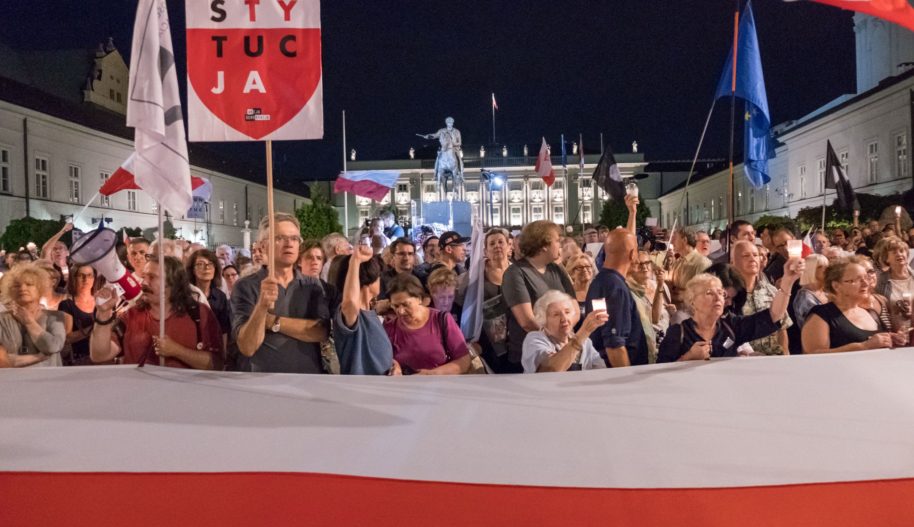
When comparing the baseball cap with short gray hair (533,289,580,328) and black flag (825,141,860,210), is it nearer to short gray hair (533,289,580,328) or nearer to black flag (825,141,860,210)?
short gray hair (533,289,580,328)

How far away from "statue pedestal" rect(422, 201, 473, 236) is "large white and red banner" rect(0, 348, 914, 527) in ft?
112

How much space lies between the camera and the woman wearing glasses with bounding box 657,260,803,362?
4168 millimetres

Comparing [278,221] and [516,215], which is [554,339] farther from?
[516,215]

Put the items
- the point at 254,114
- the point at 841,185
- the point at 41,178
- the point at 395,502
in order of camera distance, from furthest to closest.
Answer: the point at 41,178 → the point at 841,185 → the point at 254,114 → the point at 395,502

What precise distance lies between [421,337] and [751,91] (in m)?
6.16

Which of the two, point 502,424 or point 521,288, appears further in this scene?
point 521,288

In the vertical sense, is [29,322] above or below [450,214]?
below

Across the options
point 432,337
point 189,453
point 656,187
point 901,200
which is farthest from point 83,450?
point 656,187

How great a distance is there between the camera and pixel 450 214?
37.5 m

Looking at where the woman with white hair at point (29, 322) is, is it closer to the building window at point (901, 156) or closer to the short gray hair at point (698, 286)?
the short gray hair at point (698, 286)

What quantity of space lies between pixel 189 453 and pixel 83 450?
0.34m


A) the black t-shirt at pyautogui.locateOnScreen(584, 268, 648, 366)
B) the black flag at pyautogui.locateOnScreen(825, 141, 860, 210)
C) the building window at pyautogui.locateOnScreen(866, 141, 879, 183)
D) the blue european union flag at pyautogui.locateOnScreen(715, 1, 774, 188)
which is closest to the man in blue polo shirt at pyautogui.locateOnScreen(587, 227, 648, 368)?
the black t-shirt at pyautogui.locateOnScreen(584, 268, 648, 366)

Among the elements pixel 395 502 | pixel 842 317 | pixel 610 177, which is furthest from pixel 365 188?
pixel 395 502

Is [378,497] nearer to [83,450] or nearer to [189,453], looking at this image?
[189,453]
